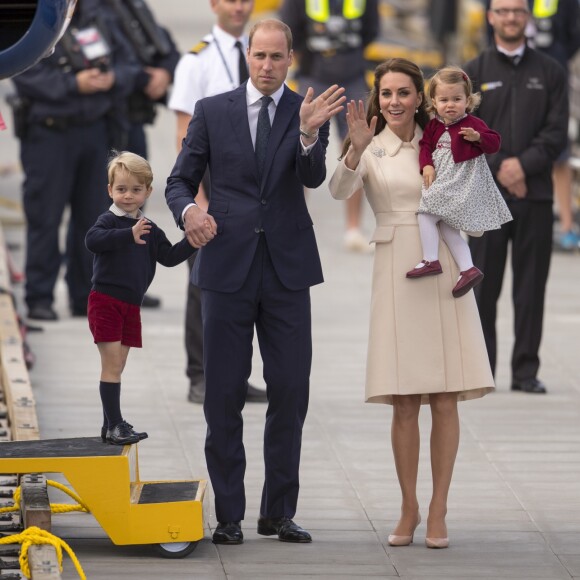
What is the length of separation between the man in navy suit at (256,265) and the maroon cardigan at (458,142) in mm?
386

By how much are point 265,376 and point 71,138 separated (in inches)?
191

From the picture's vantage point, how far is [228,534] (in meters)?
6.39

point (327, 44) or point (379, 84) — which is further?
point (327, 44)

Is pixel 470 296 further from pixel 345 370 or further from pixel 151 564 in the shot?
pixel 345 370

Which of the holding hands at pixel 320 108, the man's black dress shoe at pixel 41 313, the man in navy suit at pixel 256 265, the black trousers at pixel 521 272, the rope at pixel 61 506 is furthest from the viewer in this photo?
the man's black dress shoe at pixel 41 313

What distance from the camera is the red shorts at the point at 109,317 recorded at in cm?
620

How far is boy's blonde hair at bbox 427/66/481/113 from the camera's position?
6.35 meters

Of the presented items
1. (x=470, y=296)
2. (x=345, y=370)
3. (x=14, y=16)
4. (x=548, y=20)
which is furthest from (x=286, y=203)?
(x=548, y=20)

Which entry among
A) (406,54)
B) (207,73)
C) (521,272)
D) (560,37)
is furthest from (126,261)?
(406,54)

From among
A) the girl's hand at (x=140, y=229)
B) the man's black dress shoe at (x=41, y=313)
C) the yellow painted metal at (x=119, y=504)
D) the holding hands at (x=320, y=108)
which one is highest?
the holding hands at (x=320, y=108)

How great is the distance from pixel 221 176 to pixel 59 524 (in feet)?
4.96

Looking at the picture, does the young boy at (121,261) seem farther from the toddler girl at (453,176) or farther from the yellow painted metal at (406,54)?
the yellow painted metal at (406,54)

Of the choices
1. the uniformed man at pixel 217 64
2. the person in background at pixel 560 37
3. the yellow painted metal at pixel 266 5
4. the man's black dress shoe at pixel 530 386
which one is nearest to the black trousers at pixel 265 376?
the uniformed man at pixel 217 64

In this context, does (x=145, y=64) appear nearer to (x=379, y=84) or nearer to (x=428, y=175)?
(x=379, y=84)
